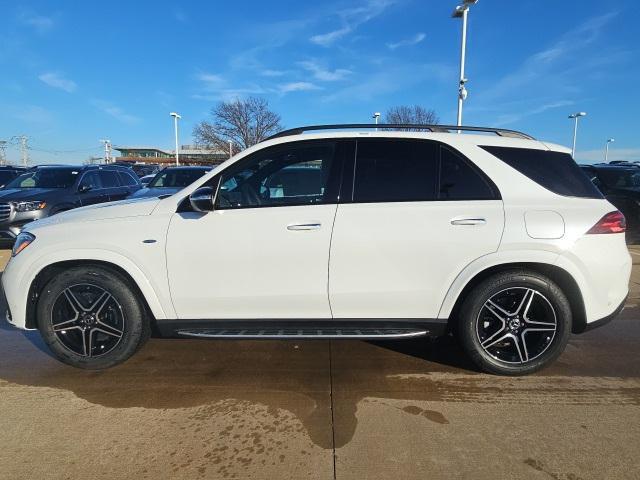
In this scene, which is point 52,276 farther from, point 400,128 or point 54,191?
point 54,191

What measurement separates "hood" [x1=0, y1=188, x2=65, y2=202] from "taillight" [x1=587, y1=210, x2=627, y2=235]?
9159mm

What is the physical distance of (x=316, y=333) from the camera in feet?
10.2

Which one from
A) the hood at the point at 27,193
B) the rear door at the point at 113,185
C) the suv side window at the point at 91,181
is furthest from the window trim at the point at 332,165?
the rear door at the point at 113,185

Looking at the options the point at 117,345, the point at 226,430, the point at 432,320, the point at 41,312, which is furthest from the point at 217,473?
the point at 41,312

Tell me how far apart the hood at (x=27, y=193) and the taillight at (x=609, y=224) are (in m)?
9.16

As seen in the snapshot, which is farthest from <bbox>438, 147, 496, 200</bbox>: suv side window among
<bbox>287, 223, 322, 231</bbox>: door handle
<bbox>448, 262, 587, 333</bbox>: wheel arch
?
<bbox>287, 223, 322, 231</bbox>: door handle

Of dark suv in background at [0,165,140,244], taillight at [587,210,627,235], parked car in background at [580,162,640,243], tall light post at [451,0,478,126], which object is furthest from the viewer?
tall light post at [451,0,478,126]

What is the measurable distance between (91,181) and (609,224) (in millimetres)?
9664

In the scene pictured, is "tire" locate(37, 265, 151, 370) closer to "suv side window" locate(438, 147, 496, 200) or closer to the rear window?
"suv side window" locate(438, 147, 496, 200)

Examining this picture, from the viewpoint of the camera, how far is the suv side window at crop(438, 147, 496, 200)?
3.08 meters

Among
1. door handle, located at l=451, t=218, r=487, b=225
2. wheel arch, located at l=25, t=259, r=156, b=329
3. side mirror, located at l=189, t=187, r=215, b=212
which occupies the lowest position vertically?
wheel arch, located at l=25, t=259, r=156, b=329

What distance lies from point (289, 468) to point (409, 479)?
2.11 feet

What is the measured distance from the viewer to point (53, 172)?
9008mm

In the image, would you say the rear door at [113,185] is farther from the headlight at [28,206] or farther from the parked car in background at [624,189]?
the parked car in background at [624,189]
